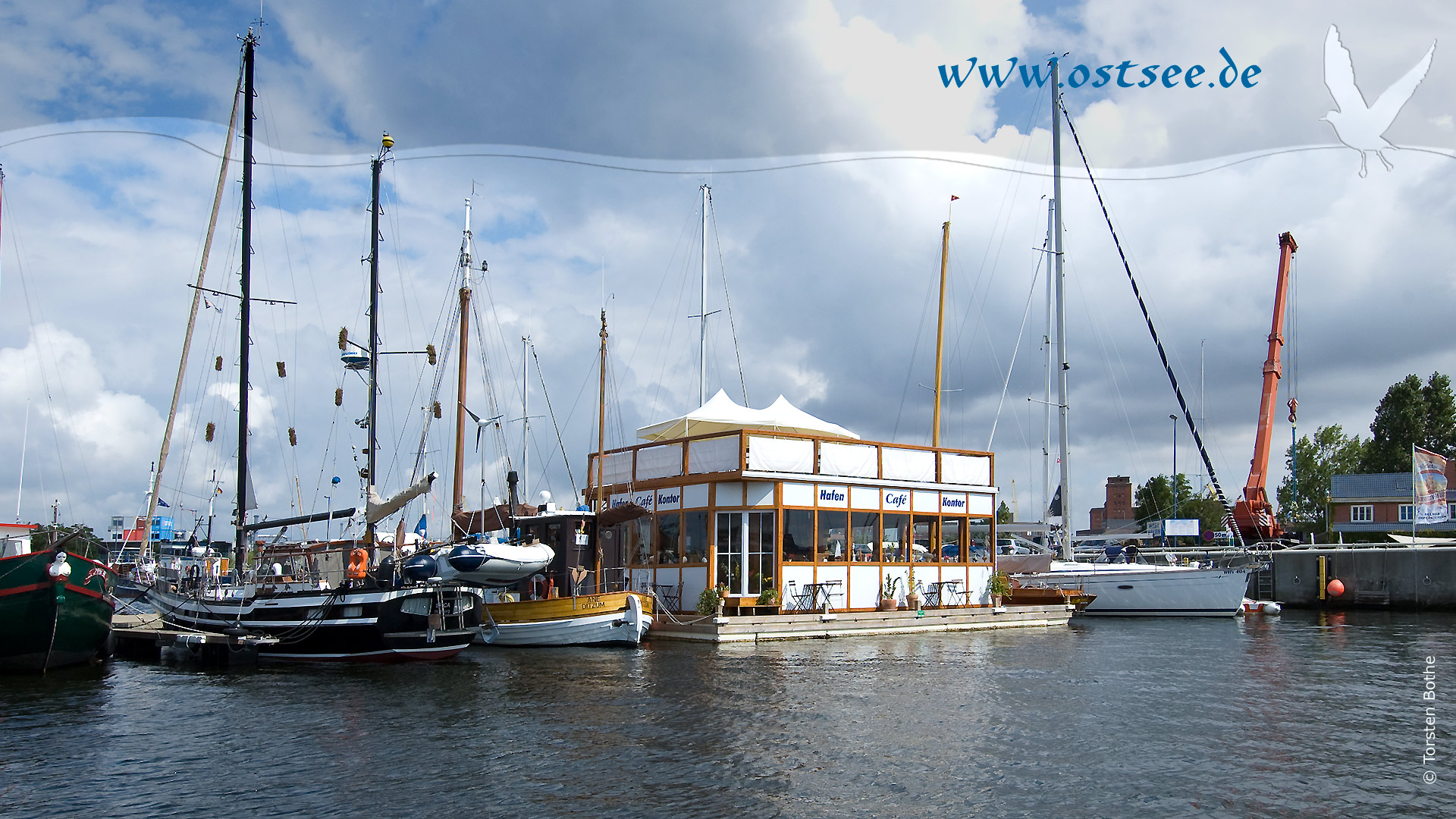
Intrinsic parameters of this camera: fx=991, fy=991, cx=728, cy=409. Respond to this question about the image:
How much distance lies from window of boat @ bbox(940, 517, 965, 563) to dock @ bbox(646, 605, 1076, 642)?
5.91 ft

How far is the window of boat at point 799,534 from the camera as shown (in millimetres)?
28422

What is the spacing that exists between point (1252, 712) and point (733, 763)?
8.99m

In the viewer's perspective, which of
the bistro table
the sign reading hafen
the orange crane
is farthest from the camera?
the orange crane

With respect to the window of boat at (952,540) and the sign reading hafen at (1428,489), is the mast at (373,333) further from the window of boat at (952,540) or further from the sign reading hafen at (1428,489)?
the sign reading hafen at (1428,489)

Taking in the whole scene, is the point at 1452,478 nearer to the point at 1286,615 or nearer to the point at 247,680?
the point at 1286,615

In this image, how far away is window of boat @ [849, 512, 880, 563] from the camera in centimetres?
2978

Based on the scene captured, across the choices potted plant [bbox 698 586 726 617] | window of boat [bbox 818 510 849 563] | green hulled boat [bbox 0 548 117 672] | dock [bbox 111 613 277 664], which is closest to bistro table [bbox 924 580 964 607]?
window of boat [bbox 818 510 849 563]

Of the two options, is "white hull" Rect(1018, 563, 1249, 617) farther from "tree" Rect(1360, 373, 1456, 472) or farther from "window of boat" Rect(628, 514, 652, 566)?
"tree" Rect(1360, 373, 1456, 472)

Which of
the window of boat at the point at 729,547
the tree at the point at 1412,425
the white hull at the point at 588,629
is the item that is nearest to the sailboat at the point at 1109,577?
the window of boat at the point at 729,547

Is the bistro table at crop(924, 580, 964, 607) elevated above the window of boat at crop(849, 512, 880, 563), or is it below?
below

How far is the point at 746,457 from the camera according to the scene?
→ 27266 mm

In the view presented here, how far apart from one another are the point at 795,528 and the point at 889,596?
3714mm

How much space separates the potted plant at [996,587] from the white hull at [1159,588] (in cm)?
687

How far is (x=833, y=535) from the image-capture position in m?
29.8
